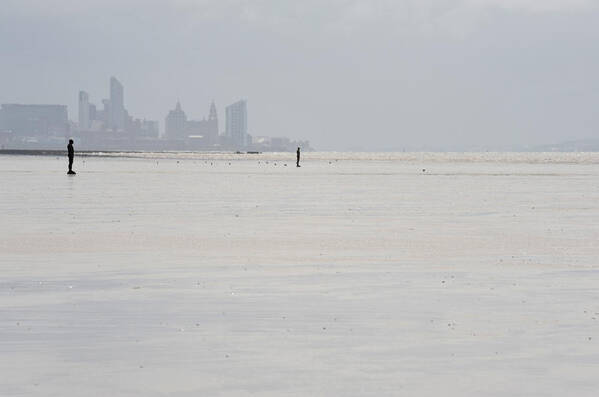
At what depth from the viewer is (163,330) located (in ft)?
36.2

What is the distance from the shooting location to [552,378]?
28.9 feet

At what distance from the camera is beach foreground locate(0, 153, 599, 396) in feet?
28.7

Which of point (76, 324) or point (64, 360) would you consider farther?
point (76, 324)

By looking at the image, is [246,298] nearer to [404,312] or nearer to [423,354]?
[404,312]

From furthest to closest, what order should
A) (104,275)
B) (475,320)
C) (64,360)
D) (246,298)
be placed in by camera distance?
(104,275) → (246,298) → (475,320) → (64,360)

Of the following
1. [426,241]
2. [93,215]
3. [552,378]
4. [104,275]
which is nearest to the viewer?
[552,378]

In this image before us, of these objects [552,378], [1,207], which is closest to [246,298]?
[552,378]

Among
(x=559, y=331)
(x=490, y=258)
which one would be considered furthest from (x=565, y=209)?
(x=559, y=331)

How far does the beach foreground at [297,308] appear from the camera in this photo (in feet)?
28.7

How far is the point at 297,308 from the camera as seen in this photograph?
1263 centimetres

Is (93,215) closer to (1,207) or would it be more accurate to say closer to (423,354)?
(1,207)

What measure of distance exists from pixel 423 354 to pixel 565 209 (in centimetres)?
2493

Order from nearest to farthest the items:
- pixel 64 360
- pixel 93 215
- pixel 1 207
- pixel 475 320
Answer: pixel 64 360 → pixel 475 320 → pixel 93 215 → pixel 1 207

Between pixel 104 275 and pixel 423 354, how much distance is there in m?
7.25
